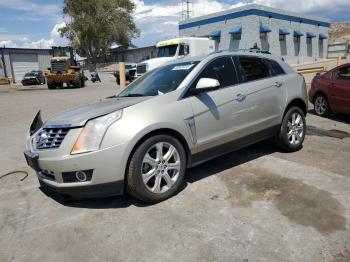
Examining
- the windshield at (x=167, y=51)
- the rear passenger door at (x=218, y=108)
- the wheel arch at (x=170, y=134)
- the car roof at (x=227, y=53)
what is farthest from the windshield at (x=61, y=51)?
the wheel arch at (x=170, y=134)

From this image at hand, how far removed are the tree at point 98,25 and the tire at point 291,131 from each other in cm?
5311

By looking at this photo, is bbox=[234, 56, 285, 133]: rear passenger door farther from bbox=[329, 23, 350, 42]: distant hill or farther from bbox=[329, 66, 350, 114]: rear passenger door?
bbox=[329, 23, 350, 42]: distant hill

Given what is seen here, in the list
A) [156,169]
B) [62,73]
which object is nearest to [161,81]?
[156,169]

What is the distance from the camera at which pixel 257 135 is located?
502 centimetres

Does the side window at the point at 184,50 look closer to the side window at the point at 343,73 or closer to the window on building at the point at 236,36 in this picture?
the side window at the point at 343,73

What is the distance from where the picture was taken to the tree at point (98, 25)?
54.6 metres

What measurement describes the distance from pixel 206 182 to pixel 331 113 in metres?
5.67

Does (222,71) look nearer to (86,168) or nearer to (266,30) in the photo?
(86,168)

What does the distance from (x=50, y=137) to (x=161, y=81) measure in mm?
1668

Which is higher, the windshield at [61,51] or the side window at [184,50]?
the windshield at [61,51]

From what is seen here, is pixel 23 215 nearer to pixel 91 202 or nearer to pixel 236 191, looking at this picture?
pixel 91 202

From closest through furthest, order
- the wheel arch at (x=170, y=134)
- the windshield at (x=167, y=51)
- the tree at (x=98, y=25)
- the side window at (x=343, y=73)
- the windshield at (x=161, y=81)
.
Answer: the wheel arch at (x=170, y=134), the windshield at (x=161, y=81), the side window at (x=343, y=73), the windshield at (x=167, y=51), the tree at (x=98, y=25)

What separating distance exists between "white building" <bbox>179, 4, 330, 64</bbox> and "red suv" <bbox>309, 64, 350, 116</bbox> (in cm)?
2431

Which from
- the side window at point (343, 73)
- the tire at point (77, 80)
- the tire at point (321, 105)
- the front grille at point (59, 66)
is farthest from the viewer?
the tire at point (77, 80)
